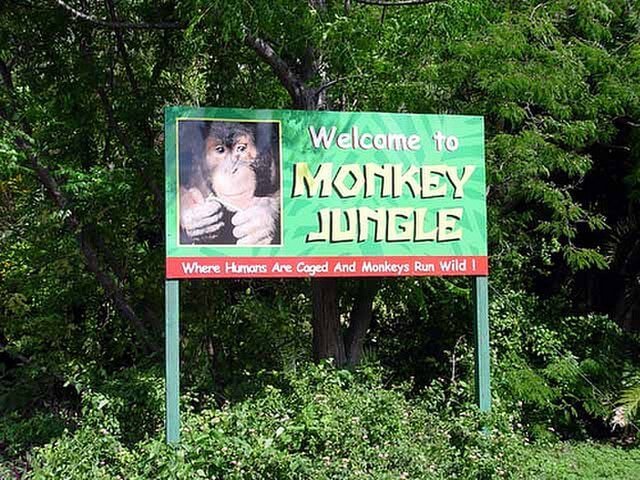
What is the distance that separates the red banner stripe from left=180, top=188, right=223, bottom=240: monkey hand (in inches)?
6.6

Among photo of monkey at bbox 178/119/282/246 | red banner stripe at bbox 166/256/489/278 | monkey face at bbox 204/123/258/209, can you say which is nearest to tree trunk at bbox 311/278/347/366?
red banner stripe at bbox 166/256/489/278

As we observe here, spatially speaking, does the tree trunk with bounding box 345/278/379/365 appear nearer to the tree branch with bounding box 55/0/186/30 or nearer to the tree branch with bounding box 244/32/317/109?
the tree branch with bounding box 244/32/317/109

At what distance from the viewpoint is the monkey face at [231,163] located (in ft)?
17.4

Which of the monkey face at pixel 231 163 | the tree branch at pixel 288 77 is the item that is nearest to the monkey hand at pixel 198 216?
the monkey face at pixel 231 163

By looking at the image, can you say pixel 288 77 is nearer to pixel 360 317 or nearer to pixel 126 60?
pixel 126 60

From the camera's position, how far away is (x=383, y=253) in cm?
555

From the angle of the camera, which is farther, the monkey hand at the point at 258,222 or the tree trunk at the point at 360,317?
the tree trunk at the point at 360,317

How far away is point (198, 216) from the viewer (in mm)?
5238

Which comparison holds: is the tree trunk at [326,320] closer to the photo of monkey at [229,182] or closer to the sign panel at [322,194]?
the sign panel at [322,194]

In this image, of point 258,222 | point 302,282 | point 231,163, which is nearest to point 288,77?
point 231,163

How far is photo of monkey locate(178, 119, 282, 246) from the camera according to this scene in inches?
207

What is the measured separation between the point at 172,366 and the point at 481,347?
2152 mm

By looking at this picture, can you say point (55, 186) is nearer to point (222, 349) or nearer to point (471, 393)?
point (222, 349)

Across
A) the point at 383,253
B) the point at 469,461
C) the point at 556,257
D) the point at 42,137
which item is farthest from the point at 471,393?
the point at 42,137
